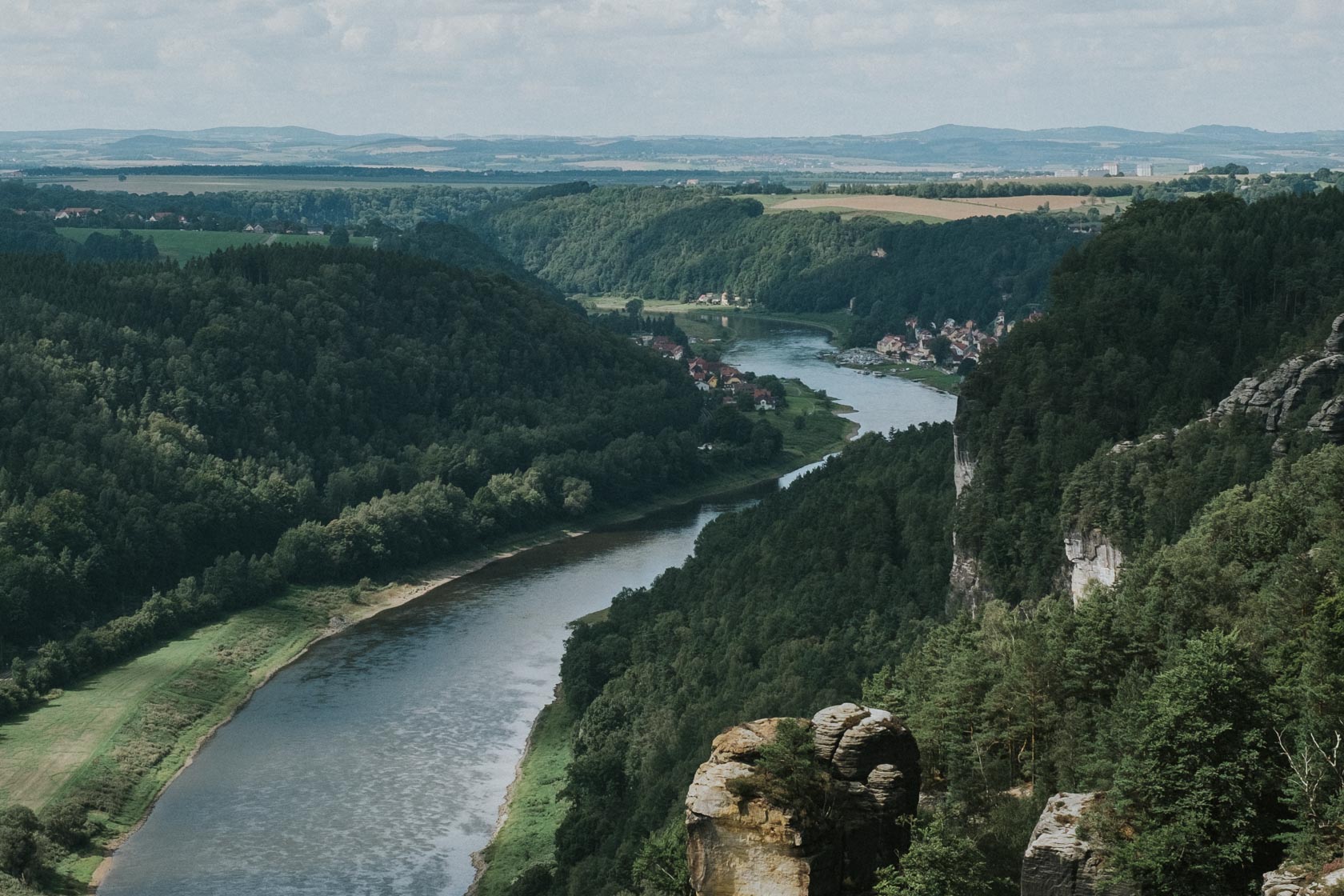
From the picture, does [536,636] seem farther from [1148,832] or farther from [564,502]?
[1148,832]

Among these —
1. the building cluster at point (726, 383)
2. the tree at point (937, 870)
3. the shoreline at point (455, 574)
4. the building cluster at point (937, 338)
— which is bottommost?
the shoreline at point (455, 574)

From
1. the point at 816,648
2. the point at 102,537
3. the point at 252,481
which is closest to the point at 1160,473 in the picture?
the point at 816,648

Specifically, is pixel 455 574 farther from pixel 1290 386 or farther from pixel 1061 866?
pixel 1061 866

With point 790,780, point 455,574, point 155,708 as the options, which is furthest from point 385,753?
point 790,780

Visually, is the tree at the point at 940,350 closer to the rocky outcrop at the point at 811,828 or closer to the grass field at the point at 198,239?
the grass field at the point at 198,239

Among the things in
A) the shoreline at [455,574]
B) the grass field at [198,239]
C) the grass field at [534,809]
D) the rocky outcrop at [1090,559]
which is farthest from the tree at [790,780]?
the grass field at [198,239]
